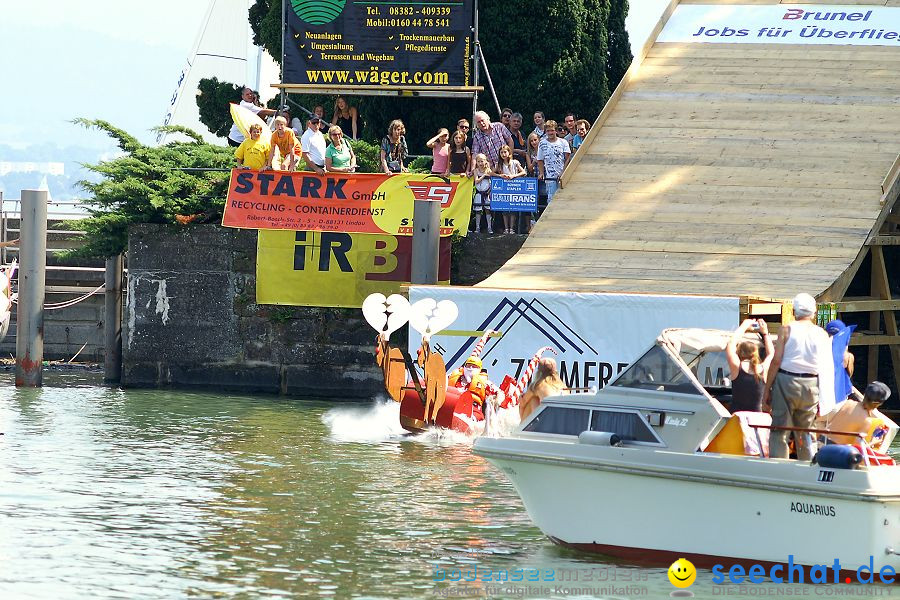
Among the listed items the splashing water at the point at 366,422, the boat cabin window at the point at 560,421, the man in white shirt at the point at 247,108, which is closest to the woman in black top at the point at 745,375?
the boat cabin window at the point at 560,421

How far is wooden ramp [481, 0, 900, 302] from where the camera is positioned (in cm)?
2239

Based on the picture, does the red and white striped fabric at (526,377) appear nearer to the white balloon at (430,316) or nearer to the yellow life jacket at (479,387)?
the yellow life jacket at (479,387)

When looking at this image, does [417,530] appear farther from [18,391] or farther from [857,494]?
[18,391]

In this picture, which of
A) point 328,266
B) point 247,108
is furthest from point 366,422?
point 247,108

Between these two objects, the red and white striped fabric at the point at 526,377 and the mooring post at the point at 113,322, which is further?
the mooring post at the point at 113,322

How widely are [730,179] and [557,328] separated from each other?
4.28m

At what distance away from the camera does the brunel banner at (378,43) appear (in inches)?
1089

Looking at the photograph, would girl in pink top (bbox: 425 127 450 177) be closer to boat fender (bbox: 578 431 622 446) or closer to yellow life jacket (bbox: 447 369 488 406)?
yellow life jacket (bbox: 447 369 488 406)

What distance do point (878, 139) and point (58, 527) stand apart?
14.9m

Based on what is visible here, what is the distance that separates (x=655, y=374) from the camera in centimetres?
1338

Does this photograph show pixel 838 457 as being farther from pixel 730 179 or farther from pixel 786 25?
pixel 786 25

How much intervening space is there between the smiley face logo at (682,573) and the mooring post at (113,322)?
16574 mm

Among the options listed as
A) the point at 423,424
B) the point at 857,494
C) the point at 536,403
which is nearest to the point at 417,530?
the point at 536,403

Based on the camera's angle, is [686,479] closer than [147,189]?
Yes
